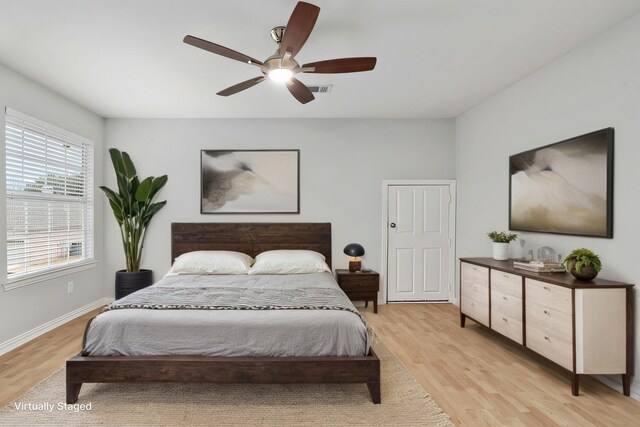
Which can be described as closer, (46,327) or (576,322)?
(576,322)

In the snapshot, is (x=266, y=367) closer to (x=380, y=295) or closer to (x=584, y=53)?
(x=380, y=295)

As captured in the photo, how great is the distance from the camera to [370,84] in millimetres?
3680

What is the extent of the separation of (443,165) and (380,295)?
6.70 ft

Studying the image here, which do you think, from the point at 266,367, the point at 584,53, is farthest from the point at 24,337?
the point at 584,53

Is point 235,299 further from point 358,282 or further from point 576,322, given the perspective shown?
point 576,322

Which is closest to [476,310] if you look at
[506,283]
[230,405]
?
[506,283]

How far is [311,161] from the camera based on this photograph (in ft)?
16.3

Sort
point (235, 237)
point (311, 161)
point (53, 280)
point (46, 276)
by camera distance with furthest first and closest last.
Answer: point (311, 161) < point (235, 237) < point (53, 280) < point (46, 276)

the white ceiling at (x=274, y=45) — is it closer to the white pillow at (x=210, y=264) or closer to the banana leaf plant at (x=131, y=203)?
the banana leaf plant at (x=131, y=203)

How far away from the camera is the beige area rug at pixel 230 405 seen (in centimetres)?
216

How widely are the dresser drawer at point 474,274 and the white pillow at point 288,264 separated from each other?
1.56 metres

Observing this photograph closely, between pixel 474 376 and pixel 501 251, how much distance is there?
1412 mm

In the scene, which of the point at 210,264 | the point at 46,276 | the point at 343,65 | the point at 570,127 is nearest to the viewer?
the point at 343,65

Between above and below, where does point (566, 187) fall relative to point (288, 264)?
above
